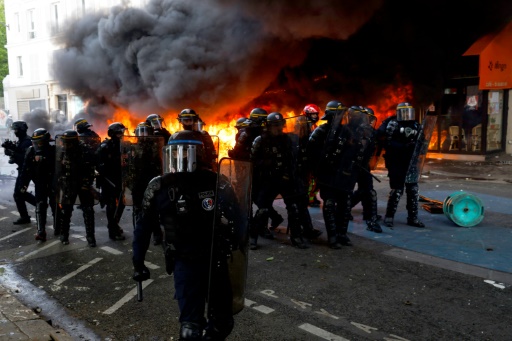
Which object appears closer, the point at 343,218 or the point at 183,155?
the point at 183,155

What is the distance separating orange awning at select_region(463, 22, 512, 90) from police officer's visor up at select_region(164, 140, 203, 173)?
38.6 feet

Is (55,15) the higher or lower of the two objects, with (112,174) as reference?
higher

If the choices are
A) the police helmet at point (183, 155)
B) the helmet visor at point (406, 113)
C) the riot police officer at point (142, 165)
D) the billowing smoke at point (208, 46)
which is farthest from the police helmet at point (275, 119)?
the billowing smoke at point (208, 46)

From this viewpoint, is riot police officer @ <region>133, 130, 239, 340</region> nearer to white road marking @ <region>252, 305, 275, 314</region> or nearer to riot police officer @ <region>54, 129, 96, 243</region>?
white road marking @ <region>252, 305, 275, 314</region>

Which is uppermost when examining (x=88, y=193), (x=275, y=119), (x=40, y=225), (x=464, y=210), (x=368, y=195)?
(x=275, y=119)

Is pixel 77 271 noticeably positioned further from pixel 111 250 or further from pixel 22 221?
pixel 22 221

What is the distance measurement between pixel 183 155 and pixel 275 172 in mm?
3003

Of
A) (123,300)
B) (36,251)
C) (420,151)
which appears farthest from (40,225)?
(420,151)

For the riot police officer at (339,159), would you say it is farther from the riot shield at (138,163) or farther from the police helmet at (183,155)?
the police helmet at (183,155)

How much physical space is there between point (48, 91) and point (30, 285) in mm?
25916

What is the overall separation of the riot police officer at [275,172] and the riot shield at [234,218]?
2.76m

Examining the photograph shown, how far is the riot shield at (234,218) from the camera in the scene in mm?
2846

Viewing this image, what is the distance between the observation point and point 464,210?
6.73m

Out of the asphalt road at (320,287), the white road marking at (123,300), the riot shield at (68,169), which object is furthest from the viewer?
the riot shield at (68,169)
